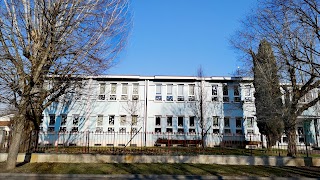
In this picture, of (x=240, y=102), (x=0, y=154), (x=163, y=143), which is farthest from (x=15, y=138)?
(x=240, y=102)

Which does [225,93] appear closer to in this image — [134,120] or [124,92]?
[134,120]

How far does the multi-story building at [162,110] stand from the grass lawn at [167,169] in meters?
13.4

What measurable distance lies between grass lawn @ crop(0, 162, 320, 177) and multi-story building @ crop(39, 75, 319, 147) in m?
13.4

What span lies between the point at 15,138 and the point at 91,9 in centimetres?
705

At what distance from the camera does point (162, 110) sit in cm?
2755

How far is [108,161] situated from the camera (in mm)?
13125

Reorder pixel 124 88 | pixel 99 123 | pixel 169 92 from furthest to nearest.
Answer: pixel 169 92, pixel 124 88, pixel 99 123

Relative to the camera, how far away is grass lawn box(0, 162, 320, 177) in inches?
434

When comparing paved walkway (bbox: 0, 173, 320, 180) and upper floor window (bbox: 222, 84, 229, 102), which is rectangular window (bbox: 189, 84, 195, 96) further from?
paved walkway (bbox: 0, 173, 320, 180)

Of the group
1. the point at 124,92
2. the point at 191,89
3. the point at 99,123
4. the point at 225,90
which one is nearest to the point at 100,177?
the point at 99,123

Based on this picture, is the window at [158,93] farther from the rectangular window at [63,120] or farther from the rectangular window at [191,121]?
the rectangular window at [63,120]

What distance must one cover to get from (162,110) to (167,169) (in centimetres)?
1587

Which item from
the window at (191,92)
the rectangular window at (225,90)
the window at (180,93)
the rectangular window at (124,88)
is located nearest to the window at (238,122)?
the rectangular window at (225,90)

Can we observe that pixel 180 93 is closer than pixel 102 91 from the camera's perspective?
No
